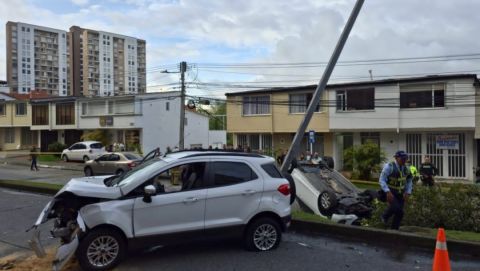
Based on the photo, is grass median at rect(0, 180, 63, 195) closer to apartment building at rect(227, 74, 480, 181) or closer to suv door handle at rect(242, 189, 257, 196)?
suv door handle at rect(242, 189, 257, 196)

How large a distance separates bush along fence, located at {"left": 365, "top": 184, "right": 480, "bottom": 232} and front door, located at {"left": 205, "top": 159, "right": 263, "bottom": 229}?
9.41 ft

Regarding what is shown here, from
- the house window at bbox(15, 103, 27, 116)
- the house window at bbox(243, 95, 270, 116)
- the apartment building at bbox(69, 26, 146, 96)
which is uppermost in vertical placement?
the apartment building at bbox(69, 26, 146, 96)

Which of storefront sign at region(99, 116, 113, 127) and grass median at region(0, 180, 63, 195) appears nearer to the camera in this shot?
grass median at region(0, 180, 63, 195)

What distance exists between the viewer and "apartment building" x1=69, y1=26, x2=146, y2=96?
6644cm

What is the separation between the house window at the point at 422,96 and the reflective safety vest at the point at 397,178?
68.0ft

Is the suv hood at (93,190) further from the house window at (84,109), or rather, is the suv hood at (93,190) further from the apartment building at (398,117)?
the house window at (84,109)

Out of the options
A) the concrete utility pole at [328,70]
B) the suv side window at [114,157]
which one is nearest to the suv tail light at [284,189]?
the concrete utility pole at [328,70]

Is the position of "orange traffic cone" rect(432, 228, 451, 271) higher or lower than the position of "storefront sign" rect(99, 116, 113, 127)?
lower

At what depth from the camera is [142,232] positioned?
20.8ft

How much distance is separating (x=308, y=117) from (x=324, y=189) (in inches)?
79.0

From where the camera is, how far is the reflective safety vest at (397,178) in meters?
8.26

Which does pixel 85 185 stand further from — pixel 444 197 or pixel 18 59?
pixel 18 59

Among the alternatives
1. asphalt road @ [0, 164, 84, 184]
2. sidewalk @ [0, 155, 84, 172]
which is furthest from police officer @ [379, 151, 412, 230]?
sidewalk @ [0, 155, 84, 172]

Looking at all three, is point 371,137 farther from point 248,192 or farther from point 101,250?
point 101,250
